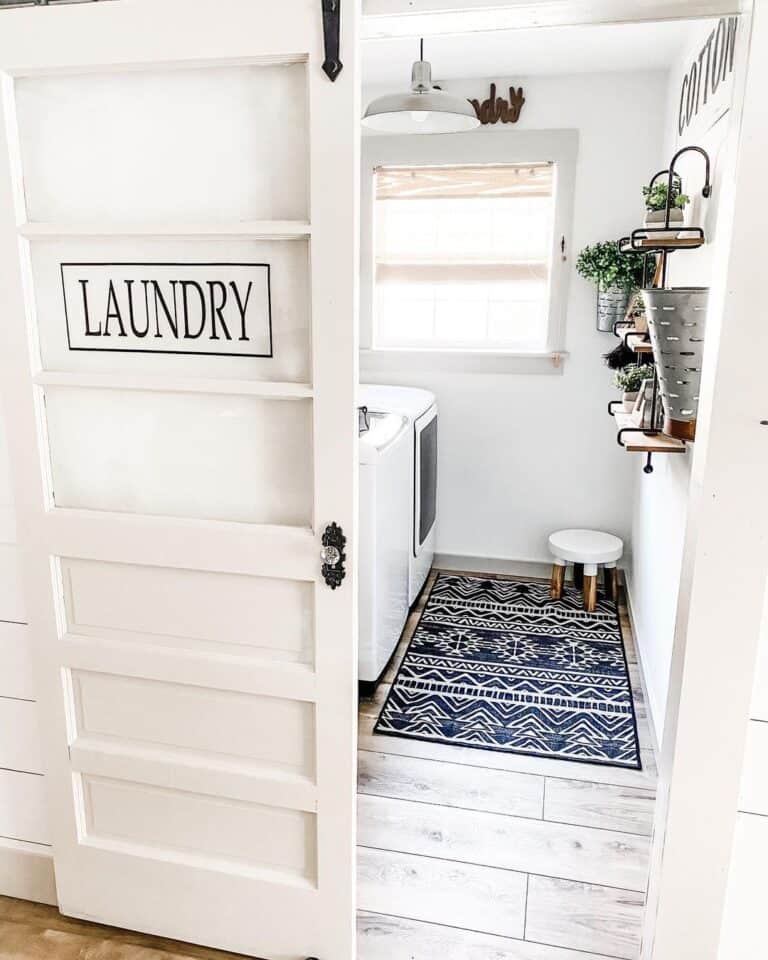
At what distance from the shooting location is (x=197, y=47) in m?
1.40

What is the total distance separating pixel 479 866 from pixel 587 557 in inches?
71.7

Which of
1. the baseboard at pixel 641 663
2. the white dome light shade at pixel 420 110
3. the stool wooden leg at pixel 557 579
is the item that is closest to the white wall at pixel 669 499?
the baseboard at pixel 641 663

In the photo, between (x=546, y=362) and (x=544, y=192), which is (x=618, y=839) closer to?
(x=546, y=362)

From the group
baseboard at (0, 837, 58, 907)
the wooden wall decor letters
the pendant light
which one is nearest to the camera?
baseboard at (0, 837, 58, 907)

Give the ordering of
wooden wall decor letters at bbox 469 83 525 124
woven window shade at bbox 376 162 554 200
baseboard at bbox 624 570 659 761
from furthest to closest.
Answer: woven window shade at bbox 376 162 554 200
wooden wall decor letters at bbox 469 83 525 124
baseboard at bbox 624 570 659 761

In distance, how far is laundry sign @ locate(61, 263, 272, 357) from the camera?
152 cm

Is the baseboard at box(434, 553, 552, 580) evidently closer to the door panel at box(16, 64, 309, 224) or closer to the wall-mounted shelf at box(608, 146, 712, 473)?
the wall-mounted shelf at box(608, 146, 712, 473)

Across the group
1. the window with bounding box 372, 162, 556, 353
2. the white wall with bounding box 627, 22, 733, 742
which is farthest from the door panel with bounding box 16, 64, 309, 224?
the window with bounding box 372, 162, 556, 353

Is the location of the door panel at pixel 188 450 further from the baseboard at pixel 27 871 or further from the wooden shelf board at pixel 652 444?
the wooden shelf board at pixel 652 444

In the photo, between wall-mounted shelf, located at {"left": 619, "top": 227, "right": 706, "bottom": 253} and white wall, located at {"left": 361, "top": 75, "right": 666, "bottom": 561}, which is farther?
white wall, located at {"left": 361, "top": 75, "right": 666, "bottom": 561}

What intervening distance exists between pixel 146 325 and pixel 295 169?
0.43 m

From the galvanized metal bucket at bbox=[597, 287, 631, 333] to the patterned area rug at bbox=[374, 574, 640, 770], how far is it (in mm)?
1305

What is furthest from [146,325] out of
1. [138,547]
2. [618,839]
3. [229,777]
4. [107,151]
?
[618,839]

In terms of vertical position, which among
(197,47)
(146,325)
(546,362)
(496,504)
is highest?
(197,47)
